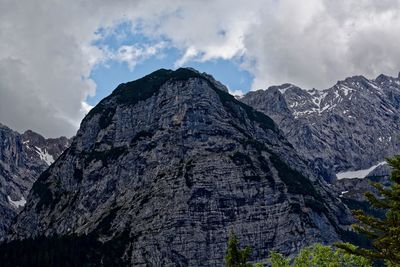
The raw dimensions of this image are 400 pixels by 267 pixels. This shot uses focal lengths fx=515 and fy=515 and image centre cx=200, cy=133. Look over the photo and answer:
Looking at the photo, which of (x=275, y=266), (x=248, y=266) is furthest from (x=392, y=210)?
(x=248, y=266)

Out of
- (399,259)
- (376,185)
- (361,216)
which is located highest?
(376,185)

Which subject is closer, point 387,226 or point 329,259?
point 387,226

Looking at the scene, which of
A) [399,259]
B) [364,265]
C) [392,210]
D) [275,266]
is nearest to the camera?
[399,259]

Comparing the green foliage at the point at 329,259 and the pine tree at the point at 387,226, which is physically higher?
the green foliage at the point at 329,259

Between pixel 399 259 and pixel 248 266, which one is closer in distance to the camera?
pixel 399 259

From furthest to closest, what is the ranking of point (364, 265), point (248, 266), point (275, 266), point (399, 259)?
point (248, 266) < point (275, 266) < point (364, 265) < point (399, 259)

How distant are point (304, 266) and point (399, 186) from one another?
18705mm

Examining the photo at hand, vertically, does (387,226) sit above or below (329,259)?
below

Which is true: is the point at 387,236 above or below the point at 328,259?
below

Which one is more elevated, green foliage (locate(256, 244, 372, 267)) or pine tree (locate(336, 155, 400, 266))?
green foliage (locate(256, 244, 372, 267))

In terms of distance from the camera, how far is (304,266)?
4981 cm

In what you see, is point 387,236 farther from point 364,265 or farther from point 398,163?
point 364,265

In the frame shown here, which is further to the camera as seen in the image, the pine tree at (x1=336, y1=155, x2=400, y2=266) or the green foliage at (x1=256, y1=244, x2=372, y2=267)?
the green foliage at (x1=256, y1=244, x2=372, y2=267)

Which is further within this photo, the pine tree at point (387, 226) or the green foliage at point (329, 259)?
the green foliage at point (329, 259)
